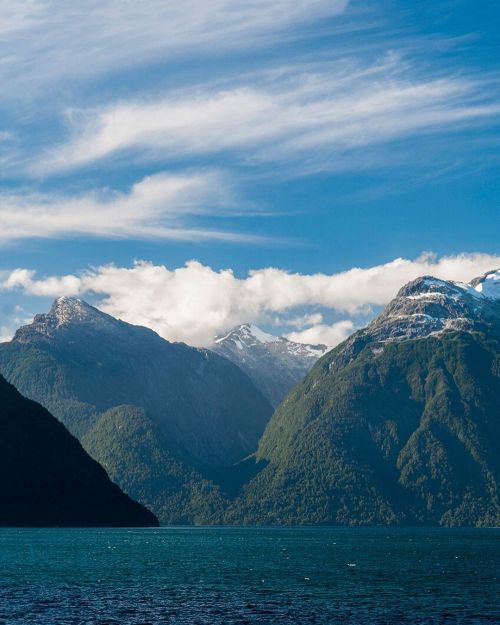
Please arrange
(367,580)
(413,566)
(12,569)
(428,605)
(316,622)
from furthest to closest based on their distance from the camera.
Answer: (413,566)
(12,569)
(367,580)
(428,605)
(316,622)

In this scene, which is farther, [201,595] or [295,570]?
[295,570]

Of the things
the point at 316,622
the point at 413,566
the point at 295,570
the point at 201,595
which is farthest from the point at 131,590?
the point at 413,566

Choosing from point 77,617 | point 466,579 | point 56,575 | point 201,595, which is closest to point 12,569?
point 56,575

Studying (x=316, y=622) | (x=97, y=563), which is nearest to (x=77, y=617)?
(x=316, y=622)

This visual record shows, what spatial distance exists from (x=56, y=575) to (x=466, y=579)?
65.4 m

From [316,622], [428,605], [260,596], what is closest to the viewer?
[316,622]

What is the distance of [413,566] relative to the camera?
182 metres

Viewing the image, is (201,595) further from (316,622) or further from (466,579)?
(466,579)

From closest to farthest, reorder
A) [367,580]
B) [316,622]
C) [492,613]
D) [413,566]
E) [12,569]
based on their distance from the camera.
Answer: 1. [316,622]
2. [492,613]
3. [367,580]
4. [12,569]
5. [413,566]

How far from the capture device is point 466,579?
151375 millimetres

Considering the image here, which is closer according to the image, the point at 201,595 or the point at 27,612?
the point at 27,612

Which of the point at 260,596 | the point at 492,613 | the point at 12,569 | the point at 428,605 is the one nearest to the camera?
the point at 492,613

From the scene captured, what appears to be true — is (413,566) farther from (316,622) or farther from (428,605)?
(316,622)

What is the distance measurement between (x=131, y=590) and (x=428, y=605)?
133 feet
